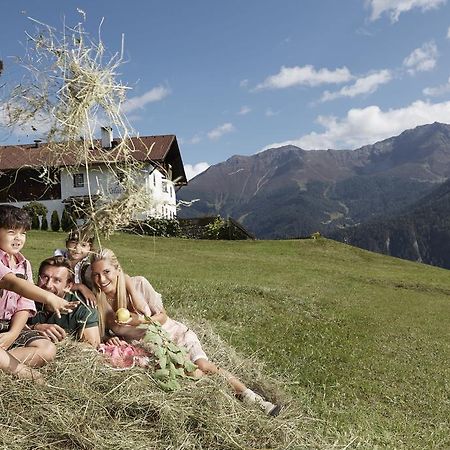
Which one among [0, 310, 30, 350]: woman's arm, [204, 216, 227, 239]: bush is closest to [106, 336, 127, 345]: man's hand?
[0, 310, 30, 350]: woman's arm

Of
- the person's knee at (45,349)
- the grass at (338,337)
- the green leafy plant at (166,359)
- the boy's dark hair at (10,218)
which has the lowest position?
the grass at (338,337)

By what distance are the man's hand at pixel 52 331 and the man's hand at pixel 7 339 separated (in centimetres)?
37

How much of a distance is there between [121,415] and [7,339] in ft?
3.91

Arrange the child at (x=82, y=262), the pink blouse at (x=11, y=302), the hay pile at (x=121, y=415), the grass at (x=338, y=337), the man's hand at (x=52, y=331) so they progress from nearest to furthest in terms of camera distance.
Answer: the hay pile at (x=121, y=415)
the pink blouse at (x=11, y=302)
the man's hand at (x=52, y=331)
the child at (x=82, y=262)
the grass at (x=338, y=337)

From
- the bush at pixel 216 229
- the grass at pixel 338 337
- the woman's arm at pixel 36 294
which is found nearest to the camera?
the woman's arm at pixel 36 294

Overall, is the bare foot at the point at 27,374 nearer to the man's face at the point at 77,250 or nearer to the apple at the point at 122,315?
the apple at the point at 122,315

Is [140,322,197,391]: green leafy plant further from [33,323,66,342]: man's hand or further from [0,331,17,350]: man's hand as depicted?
[0,331,17,350]: man's hand

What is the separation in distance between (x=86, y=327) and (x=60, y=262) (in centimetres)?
66

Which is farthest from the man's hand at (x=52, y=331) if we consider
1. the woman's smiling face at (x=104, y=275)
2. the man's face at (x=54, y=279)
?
the woman's smiling face at (x=104, y=275)

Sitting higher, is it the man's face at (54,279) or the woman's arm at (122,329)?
the man's face at (54,279)

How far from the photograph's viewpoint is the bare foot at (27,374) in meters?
4.44

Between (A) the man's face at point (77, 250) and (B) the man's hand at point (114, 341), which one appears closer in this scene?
(B) the man's hand at point (114, 341)

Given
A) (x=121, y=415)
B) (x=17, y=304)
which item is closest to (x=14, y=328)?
(x=17, y=304)

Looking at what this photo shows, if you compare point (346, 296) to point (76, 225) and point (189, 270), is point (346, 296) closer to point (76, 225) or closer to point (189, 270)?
point (189, 270)
